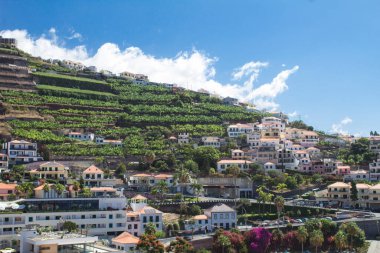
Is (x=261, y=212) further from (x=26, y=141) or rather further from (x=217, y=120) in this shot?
(x=217, y=120)

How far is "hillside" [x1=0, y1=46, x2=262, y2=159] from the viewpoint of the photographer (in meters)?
99.1

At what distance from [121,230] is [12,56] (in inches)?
3096

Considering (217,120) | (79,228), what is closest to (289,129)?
A: (217,120)

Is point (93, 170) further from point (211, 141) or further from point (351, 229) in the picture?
point (351, 229)

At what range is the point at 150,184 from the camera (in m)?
88.0

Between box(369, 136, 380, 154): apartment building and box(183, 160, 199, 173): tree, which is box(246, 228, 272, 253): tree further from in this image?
box(369, 136, 380, 154): apartment building

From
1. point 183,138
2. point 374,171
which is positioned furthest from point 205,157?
point 374,171

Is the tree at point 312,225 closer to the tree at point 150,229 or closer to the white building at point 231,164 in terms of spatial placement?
the tree at point 150,229

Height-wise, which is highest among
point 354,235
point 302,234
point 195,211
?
point 195,211

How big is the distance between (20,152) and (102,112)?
33372 millimetres

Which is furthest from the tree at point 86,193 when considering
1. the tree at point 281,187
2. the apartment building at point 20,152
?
the tree at point 281,187

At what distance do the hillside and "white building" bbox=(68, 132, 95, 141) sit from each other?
171 centimetres

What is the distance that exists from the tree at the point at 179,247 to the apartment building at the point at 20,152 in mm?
38668

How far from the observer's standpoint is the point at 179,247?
56281mm
